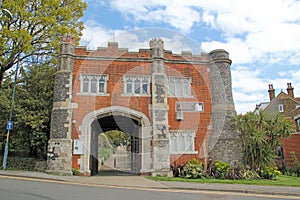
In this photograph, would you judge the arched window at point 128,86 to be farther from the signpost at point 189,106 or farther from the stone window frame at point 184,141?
the stone window frame at point 184,141

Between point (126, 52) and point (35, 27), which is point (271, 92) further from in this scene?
point (35, 27)

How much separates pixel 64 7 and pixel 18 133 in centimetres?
991

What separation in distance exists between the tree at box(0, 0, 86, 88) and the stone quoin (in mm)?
3303

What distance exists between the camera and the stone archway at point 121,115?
51.7ft

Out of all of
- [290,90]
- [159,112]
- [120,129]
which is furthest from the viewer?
[290,90]

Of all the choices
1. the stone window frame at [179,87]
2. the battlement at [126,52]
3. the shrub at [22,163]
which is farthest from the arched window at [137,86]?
the shrub at [22,163]

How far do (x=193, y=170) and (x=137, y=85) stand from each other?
21.2ft

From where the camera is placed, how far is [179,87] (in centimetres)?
1809

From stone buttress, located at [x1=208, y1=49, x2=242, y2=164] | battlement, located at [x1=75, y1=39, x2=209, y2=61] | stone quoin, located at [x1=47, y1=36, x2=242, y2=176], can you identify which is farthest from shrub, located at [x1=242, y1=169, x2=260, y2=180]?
battlement, located at [x1=75, y1=39, x2=209, y2=61]

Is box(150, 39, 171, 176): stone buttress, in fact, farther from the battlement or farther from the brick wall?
the brick wall

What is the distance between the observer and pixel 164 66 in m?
18.0

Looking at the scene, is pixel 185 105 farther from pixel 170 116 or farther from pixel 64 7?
pixel 64 7

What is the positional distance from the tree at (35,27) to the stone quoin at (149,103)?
330 centimetres

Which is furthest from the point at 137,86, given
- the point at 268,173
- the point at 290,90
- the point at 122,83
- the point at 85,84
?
the point at 290,90
